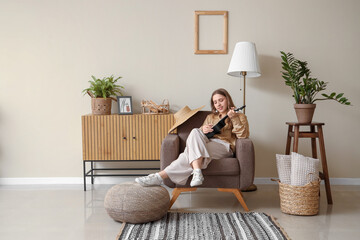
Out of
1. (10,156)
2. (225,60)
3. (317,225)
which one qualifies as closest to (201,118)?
(225,60)

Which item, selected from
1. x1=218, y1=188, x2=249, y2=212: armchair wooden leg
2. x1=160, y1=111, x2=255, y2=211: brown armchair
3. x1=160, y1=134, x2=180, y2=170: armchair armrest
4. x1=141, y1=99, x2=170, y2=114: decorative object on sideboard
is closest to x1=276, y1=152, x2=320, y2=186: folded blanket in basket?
x1=160, y1=111, x2=255, y2=211: brown armchair

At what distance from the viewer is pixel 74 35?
3732 millimetres

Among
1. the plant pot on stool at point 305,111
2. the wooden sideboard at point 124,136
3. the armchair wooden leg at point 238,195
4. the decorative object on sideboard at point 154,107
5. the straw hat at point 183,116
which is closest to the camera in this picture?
the armchair wooden leg at point 238,195

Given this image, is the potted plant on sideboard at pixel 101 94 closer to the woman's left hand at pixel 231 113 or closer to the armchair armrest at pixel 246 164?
the woman's left hand at pixel 231 113

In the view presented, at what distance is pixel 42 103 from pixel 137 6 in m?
1.48

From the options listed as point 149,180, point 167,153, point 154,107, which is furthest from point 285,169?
point 154,107

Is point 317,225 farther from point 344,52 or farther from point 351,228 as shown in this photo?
point 344,52

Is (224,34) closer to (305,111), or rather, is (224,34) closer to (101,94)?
(305,111)

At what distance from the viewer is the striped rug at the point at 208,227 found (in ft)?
7.43

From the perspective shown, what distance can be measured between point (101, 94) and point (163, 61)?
0.75 metres

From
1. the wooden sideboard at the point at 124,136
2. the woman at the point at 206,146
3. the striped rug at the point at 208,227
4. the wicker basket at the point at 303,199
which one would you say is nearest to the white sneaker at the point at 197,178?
the woman at the point at 206,146

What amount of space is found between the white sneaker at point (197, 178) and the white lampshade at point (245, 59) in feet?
3.78

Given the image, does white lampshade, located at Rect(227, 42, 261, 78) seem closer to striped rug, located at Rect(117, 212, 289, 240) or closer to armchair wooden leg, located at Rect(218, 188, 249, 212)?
armchair wooden leg, located at Rect(218, 188, 249, 212)

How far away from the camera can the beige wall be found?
3.68 metres
